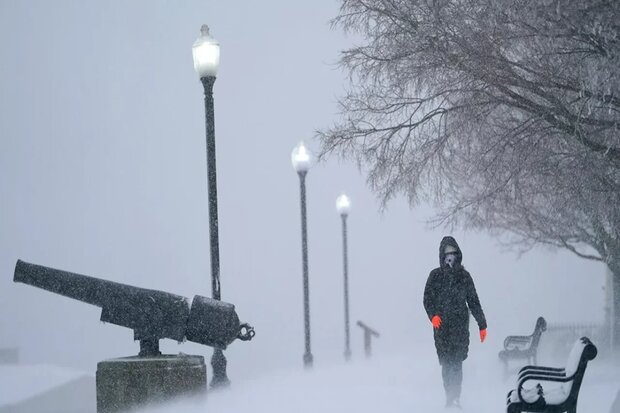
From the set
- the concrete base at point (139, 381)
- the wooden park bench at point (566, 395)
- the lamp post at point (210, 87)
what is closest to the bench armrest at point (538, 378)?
the wooden park bench at point (566, 395)

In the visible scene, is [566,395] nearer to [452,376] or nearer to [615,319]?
[452,376]

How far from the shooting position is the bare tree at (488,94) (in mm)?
6309

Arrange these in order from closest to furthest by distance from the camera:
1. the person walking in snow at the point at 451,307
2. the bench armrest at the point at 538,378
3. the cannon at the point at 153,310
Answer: the bench armrest at the point at 538,378 → the cannon at the point at 153,310 → the person walking in snow at the point at 451,307

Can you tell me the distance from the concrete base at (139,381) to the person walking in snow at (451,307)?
2.87m

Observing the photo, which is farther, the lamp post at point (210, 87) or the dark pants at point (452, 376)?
the lamp post at point (210, 87)

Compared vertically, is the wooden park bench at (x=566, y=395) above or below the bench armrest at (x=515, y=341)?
below

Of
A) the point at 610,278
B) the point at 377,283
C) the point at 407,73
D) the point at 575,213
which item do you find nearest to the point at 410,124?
the point at 407,73

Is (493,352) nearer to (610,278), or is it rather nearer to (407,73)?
(610,278)

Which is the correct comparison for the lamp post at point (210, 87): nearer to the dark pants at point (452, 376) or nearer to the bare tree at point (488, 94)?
the bare tree at point (488, 94)

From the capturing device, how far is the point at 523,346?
11.7 metres

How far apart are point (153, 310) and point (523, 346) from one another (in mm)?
6855

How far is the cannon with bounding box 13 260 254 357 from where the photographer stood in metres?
7.04

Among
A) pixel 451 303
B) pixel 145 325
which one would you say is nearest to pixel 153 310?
pixel 145 325

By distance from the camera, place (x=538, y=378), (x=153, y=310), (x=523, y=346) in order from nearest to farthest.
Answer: (x=538, y=378)
(x=153, y=310)
(x=523, y=346)
